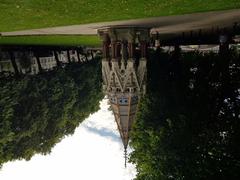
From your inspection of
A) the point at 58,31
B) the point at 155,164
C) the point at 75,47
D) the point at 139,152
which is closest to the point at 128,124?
the point at 139,152

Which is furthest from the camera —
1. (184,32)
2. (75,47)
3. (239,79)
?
(75,47)

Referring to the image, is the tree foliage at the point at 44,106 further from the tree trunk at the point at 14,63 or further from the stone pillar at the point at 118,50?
the stone pillar at the point at 118,50

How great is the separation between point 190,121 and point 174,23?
7.72 meters

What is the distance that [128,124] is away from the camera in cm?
4062

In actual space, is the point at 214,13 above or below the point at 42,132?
above

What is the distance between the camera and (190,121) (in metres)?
35.6

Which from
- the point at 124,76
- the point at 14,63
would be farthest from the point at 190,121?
the point at 14,63

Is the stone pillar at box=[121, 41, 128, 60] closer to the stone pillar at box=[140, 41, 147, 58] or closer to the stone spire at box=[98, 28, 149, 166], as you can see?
the stone spire at box=[98, 28, 149, 166]

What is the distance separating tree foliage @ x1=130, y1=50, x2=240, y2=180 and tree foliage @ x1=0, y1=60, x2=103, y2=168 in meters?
10.6

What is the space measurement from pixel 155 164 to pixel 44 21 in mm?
13201

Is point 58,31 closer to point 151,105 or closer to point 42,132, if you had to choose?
point 151,105

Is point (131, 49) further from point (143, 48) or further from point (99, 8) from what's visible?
point (99, 8)

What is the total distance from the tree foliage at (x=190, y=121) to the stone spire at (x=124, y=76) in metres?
1.70

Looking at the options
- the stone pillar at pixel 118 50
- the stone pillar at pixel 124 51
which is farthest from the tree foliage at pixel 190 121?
the stone pillar at pixel 118 50
